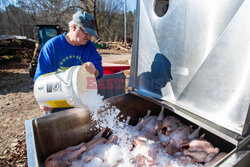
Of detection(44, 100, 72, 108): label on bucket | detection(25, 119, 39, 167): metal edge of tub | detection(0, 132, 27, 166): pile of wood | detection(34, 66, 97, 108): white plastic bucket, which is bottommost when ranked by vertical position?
detection(0, 132, 27, 166): pile of wood

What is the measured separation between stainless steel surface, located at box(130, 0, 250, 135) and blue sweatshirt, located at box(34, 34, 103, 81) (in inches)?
31.4

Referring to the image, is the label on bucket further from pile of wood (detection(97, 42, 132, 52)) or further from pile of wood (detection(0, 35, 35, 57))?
pile of wood (detection(97, 42, 132, 52))

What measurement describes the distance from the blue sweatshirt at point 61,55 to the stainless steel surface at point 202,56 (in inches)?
31.4

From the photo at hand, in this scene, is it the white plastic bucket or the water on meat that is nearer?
the white plastic bucket

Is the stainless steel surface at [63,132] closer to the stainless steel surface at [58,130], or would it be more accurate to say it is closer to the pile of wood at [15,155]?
the stainless steel surface at [58,130]

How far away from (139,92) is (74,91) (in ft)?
3.36

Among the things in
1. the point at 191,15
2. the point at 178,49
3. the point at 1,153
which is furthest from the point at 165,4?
the point at 1,153

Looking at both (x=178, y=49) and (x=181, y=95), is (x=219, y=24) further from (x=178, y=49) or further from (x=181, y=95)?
(x=181, y=95)

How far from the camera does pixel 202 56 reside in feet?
4.84

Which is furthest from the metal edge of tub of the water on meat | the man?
the water on meat

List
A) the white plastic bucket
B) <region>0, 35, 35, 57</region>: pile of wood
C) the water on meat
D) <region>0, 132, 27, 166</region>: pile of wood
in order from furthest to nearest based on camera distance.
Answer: <region>0, 35, 35, 57</region>: pile of wood
<region>0, 132, 27, 166</region>: pile of wood
the water on meat
the white plastic bucket

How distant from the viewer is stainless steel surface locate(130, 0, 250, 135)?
3.98 feet

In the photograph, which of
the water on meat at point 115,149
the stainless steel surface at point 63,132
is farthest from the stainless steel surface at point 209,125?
the water on meat at point 115,149

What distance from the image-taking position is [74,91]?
151cm
